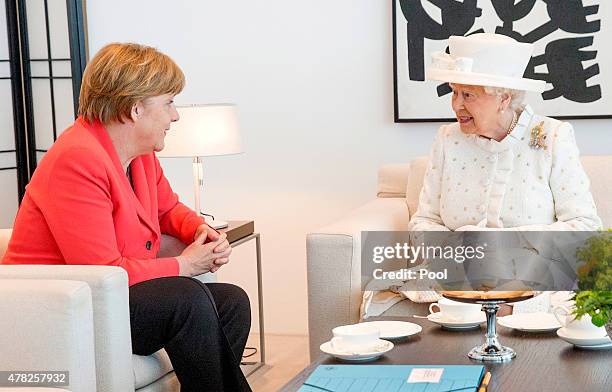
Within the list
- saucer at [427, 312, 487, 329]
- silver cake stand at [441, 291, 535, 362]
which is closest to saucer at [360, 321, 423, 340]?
saucer at [427, 312, 487, 329]

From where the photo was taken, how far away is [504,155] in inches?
123

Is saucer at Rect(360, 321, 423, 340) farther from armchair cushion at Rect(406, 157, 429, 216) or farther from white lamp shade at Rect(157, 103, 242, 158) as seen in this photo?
white lamp shade at Rect(157, 103, 242, 158)

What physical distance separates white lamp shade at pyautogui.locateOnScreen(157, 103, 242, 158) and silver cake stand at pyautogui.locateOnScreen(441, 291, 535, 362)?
153cm

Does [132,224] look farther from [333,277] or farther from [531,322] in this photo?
[531,322]

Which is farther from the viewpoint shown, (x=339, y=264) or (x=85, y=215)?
(x=339, y=264)

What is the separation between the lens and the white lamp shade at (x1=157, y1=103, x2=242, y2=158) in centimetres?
351

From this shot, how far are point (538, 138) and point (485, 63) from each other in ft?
0.95

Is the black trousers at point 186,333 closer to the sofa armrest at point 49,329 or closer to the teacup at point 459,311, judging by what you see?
the sofa armrest at point 49,329

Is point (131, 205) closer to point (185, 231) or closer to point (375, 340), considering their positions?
point (185, 231)

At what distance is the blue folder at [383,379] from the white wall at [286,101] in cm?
200

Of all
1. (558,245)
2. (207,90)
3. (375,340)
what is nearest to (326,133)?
(207,90)

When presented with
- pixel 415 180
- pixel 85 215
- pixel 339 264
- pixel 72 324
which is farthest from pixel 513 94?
pixel 72 324

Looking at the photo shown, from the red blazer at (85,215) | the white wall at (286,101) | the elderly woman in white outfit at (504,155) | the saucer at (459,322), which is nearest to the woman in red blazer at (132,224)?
the red blazer at (85,215)

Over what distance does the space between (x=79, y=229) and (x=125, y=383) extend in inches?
16.2
